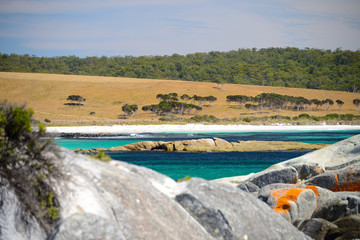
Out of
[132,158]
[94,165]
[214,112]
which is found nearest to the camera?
[94,165]

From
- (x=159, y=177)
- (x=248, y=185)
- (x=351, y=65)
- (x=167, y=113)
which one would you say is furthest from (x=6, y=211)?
(x=351, y=65)

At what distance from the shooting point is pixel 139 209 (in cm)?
611

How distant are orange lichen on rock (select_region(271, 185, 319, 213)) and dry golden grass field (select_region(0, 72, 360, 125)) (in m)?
73.1

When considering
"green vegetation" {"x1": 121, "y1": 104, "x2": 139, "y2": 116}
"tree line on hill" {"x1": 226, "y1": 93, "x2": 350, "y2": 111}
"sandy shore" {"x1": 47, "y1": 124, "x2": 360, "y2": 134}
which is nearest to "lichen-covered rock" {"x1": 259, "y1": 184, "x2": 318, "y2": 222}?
"sandy shore" {"x1": 47, "y1": 124, "x2": 360, "y2": 134}

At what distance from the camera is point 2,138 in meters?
5.86

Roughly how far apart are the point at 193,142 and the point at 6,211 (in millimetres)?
32026

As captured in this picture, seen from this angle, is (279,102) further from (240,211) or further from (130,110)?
(240,211)

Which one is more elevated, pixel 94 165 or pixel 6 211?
pixel 94 165

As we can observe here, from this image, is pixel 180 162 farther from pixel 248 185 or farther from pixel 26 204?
pixel 26 204

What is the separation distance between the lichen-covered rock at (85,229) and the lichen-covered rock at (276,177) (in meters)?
11.5

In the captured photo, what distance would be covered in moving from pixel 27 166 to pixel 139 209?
1721 millimetres

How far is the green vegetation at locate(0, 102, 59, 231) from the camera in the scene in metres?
5.84

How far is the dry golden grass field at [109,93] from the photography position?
310 ft

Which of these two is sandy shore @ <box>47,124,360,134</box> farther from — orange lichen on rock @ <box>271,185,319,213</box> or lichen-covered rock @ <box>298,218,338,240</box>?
lichen-covered rock @ <box>298,218,338,240</box>
